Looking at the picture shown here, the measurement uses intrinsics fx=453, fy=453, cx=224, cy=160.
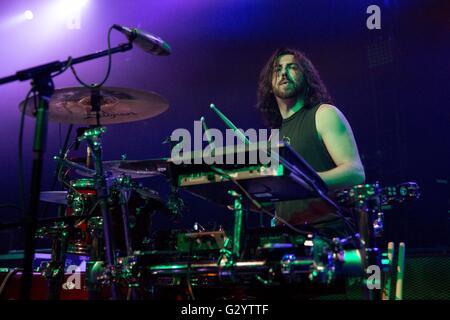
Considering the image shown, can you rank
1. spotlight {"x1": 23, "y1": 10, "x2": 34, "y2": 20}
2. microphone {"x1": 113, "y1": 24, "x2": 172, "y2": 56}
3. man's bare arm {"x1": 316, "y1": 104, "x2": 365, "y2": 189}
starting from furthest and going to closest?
1. spotlight {"x1": 23, "y1": 10, "x2": 34, "y2": 20}
2. microphone {"x1": 113, "y1": 24, "x2": 172, "y2": 56}
3. man's bare arm {"x1": 316, "y1": 104, "x2": 365, "y2": 189}

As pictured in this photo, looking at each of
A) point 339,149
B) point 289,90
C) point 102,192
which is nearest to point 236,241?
point 339,149

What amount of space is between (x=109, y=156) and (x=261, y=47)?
7.46 ft

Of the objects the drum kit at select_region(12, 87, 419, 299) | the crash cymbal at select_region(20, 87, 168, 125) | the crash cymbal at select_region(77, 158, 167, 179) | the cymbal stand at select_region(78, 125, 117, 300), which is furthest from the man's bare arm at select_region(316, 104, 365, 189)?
the cymbal stand at select_region(78, 125, 117, 300)

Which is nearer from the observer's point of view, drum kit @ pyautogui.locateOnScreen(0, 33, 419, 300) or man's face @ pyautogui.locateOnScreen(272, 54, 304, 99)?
drum kit @ pyautogui.locateOnScreen(0, 33, 419, 300)

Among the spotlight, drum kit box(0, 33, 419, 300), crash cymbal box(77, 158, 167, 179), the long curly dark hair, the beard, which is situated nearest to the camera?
drum kit box(0, 33, 419, 300)

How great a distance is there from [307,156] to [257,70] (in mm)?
3131

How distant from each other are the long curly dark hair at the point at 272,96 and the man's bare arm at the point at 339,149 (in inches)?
12.1

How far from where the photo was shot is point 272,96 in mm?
3047

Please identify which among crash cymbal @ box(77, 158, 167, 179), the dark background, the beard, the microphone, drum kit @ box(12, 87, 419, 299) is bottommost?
drum kit @ box(12, 87, 419, 299)

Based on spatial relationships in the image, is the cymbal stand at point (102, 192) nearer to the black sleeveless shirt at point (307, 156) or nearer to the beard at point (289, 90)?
the black sleeveless shirt at point (307, 156)

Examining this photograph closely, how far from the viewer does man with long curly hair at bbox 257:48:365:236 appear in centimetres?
199

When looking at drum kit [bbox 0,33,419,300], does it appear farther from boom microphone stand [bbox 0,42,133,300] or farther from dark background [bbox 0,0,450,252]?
dark background [bbox 0,0,450,252]

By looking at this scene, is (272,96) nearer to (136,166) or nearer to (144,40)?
(136,166)
